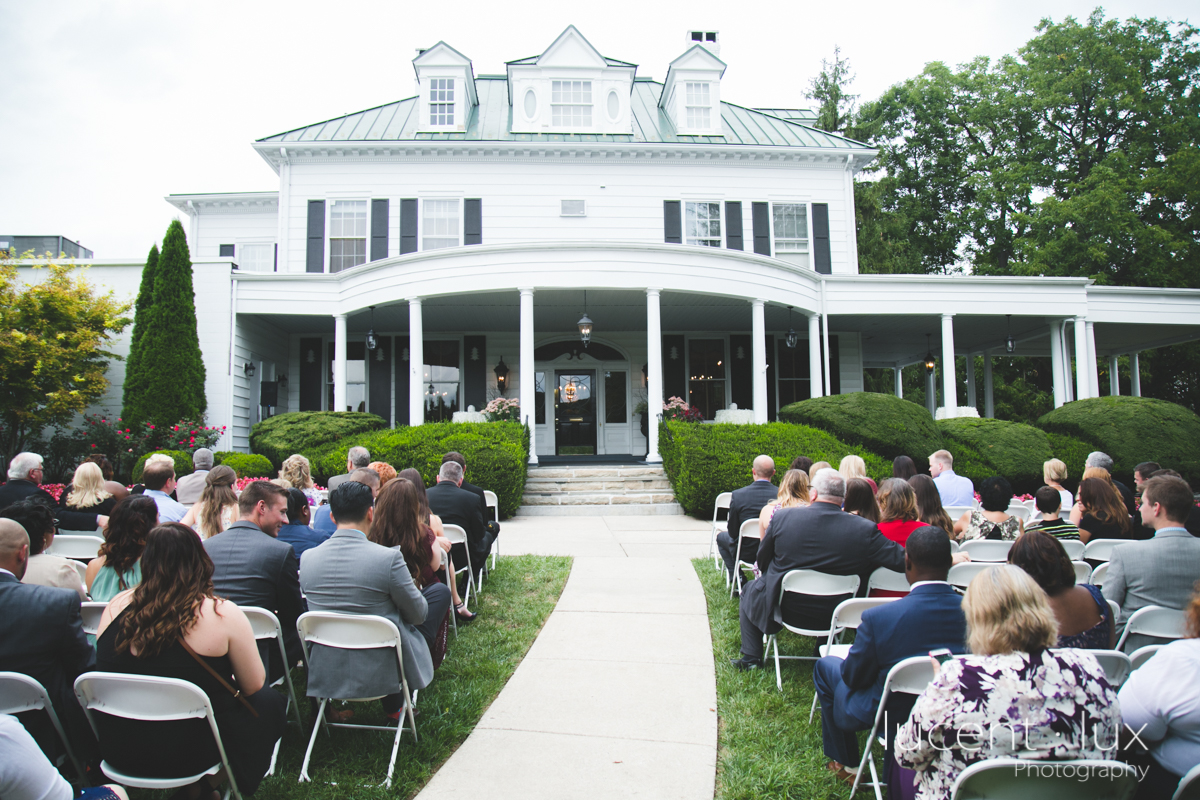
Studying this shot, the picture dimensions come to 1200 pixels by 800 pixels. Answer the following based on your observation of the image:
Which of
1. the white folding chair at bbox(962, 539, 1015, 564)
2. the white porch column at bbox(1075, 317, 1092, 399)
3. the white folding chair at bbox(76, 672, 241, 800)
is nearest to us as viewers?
the white folding chair at bbox(76, 672, 241, 800)

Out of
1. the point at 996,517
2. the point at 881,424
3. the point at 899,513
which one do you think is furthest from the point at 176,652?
the point at 881,424

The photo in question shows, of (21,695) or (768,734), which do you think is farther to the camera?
(768,734)

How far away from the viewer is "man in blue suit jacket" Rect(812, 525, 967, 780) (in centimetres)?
267

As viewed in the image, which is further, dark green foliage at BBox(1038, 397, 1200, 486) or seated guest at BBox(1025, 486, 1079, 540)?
dark green foliage at BBox(1038, 397, 1200, 486)

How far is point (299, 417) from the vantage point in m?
13.4

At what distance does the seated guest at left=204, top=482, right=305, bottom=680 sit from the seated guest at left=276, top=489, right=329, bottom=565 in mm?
598

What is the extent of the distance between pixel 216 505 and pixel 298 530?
0.52 meters

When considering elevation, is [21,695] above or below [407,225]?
below

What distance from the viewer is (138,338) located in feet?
42.5

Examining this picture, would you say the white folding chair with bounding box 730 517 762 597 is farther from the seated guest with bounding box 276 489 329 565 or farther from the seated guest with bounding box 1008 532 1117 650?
the seated guest with bounding box 276 489 329 565

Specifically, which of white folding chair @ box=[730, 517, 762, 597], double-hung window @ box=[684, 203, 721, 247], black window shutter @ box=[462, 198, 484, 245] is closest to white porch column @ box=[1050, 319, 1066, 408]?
double-hung window @ box=[684, 203, 721, 247]

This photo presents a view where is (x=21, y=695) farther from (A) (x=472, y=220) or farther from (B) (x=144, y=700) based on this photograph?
(A) (x=472, y=220)

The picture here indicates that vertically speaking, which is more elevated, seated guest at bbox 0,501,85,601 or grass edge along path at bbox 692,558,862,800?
seated guest at bbox 0,501,85,601

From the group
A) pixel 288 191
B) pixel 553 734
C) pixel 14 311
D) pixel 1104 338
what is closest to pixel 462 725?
pixel 553 734
